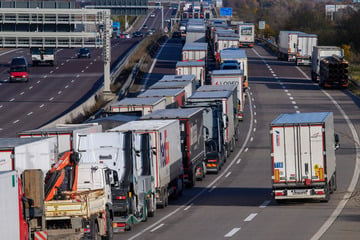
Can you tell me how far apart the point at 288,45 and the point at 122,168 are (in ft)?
236

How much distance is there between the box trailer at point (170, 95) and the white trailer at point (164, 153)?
12.9 meters

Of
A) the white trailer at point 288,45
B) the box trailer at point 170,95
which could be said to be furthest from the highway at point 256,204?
the white trailer at point 288,45

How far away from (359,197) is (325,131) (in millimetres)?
2954

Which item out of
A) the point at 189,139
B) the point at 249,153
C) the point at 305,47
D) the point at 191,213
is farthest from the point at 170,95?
the point at 305,47

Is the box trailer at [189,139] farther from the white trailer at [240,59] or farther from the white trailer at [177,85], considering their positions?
the white trailer at [240,59]

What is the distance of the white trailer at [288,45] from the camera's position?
309 feet

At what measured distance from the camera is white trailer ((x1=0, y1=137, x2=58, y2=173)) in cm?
1977

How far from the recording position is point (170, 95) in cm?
4644

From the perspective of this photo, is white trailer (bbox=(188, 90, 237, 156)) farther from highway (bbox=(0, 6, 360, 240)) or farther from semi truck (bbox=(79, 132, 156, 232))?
semi truck (bbox=(79, 132, 156, 232))

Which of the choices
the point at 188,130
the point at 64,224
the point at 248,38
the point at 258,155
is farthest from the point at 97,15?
the point at 248,38

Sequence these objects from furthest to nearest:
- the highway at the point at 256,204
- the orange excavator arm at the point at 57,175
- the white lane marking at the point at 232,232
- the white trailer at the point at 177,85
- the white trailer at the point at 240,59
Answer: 1. the white trailer at the point at 240,59
2. the white trailer at the point at 177,85
3. the highway at the point at 256,204
4. the white lane marking at the point at 232,232
5. the orange excavator arm at the point at 57,175

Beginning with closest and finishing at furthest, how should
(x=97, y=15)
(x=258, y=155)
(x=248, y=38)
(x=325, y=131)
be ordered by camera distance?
1. (x=325, y=131)
2. (x=258, y=155)
3. (x=97, y=15)
4. (x=248, y=38)

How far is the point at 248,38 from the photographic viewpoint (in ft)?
394

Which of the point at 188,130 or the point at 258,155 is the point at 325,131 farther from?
the point at 258,155
